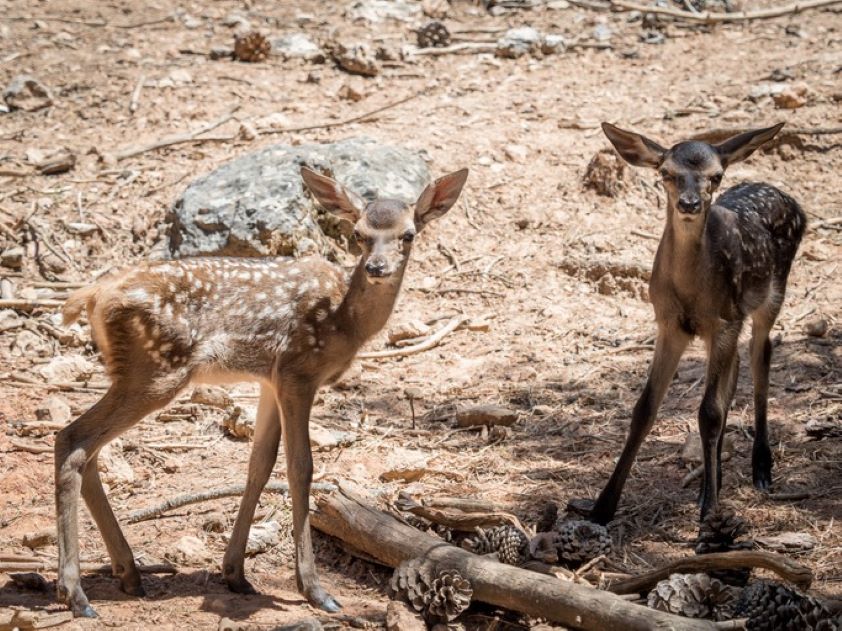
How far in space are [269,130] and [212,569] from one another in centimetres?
660

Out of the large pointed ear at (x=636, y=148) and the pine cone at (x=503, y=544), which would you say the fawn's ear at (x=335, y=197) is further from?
the pine cone at (x=503, y=544)

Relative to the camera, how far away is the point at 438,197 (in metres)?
7.11

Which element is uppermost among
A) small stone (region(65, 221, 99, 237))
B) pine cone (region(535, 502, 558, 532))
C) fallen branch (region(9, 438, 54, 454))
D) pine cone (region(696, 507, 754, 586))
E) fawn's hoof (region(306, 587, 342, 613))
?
small stone (region(65, 221, 99, 237))

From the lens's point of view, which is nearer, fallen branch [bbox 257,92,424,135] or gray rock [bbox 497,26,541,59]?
fallen branch [bbox 257,92,424,135]

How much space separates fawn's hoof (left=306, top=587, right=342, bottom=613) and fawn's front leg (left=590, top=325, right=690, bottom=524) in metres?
1.90

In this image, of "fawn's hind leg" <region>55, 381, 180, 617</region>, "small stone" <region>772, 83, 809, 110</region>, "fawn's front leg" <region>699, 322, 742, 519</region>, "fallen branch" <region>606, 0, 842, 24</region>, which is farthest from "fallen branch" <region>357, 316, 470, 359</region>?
"fallen branch" <region>606, 0, 842, 24</region>

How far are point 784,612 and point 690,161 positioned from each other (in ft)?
9.85

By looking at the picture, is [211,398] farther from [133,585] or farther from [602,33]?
[602,33]

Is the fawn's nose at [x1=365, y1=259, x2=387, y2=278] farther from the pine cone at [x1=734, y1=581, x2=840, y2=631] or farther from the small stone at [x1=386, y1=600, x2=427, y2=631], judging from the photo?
the pine cone at [x1=734, y1=581, x2=840, y2=631]

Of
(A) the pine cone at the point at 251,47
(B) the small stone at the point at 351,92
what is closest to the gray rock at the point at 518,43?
(B) the small stone at the point at 351,92

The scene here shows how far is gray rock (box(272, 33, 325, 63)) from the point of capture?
14.1 m

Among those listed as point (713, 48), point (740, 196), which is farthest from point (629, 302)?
point (713, 48)

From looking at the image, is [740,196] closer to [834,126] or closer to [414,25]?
[834,126]

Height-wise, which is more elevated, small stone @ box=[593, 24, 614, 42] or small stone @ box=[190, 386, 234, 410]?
small stone @ box=[593, 24, 614, 42]
